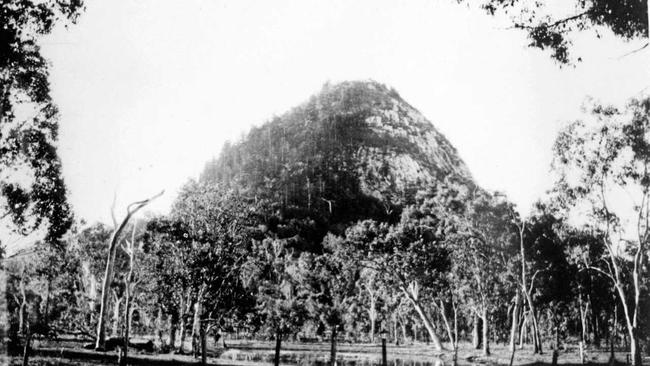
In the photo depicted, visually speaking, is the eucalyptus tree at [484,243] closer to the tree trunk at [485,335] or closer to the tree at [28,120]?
the tree trunk at [485,335]

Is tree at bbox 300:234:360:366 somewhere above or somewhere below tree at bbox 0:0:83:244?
below

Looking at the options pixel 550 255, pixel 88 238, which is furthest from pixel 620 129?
pixel 88 238

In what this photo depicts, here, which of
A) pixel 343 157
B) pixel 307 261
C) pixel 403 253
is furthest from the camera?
pixel 343 157

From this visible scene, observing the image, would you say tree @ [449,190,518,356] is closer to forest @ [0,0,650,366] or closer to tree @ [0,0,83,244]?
forest @ [0,0,650,366]

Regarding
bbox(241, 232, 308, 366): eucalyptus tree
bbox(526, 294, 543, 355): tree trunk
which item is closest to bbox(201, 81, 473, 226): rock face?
bbox(241, 232, 308, 366): eucalyptus tree

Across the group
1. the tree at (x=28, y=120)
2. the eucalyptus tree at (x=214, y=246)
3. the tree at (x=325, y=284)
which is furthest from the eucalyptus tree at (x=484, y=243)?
the tree at (x=28, y=120)

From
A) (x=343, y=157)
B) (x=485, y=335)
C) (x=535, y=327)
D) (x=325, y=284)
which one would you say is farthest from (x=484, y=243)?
(x=343, y=157)

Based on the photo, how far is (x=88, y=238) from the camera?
38.4 metres

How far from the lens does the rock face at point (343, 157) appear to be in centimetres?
11812

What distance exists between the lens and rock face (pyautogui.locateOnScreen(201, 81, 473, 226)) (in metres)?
118

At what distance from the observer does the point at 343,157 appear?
148125 mm

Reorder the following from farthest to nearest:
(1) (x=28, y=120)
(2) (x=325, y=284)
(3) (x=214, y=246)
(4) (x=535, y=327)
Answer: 1. (2) (x=325, y=284)
2. (4) (x=535, y=327)
3. (3) (x=214, y=246)
4. (1) (x=28, y=120)

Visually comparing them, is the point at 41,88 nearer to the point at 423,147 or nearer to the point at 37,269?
the point at 37,269

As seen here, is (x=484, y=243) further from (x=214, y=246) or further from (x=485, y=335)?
(x=214, y=246)
